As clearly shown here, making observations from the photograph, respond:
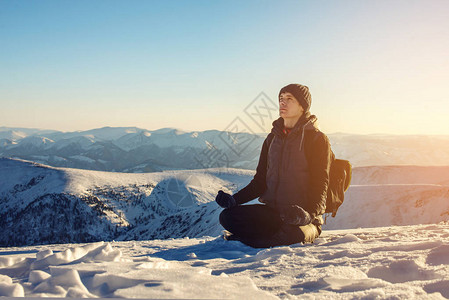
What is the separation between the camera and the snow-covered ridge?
15.7 m

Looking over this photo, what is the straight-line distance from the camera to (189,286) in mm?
1880

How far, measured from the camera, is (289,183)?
16.3 ft

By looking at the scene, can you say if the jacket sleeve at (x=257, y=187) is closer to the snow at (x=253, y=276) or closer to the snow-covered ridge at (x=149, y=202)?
the snow at (x=253, y=276)

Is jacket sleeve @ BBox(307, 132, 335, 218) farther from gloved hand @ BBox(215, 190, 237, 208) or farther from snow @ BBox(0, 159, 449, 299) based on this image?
gloved hand @ BBox(215, 190, 237, 208)

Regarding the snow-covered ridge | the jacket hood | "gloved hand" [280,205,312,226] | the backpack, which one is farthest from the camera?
the snow-covered ridge

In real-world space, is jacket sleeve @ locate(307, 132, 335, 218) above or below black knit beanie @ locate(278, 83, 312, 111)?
below

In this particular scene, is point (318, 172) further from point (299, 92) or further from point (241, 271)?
point (241, 271)

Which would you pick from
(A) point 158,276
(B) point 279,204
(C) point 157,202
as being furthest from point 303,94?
(C) point 157,202

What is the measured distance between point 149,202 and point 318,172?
6156cm

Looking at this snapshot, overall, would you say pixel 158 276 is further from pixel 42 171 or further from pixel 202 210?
pixel 42 171

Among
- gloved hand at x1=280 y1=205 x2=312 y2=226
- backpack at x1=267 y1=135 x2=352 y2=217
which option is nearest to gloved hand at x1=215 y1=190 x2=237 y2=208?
gloved hand at x1=280 y1=205 x2=312 y2=226

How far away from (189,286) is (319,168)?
3.43 meters

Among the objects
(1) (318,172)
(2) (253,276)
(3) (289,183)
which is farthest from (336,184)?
(2) (253,276)

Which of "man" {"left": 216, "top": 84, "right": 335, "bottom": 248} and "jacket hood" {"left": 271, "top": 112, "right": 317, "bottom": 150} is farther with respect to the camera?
"jacket hood" {"left": 271, "top": 112, "right": 317, "bottom": 150}
